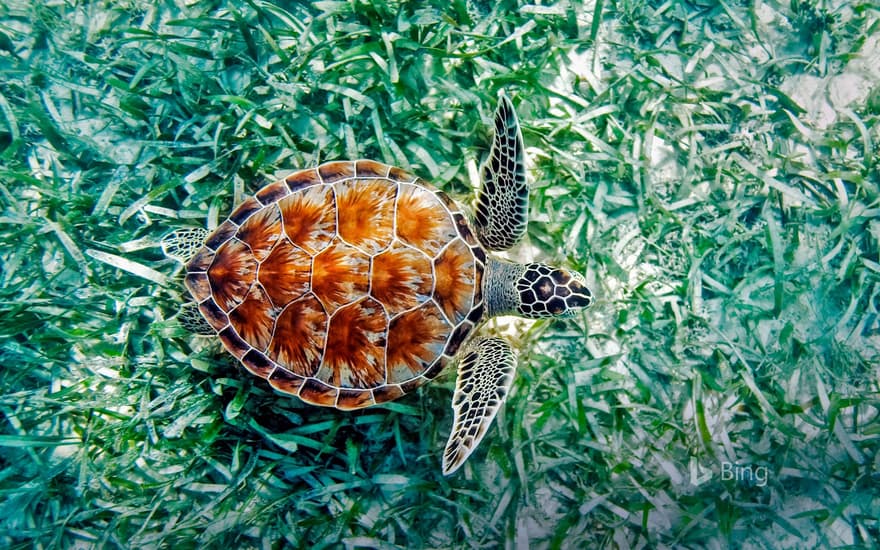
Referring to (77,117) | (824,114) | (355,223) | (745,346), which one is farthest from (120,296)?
(824,114)

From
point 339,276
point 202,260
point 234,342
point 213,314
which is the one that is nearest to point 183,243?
point 202,260

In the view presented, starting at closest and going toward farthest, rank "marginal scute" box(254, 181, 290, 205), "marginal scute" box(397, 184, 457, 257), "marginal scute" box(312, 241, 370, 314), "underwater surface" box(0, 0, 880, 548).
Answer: "marginal scute" box(312, 241, 370, 314), "marginal scute" box(397, 184, 457, 257), "marginal scute" box(254, 181, 290, 205), "underwater surface" box(0, 0, 880, 548)

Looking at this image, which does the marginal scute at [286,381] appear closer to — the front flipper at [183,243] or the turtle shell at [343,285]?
the turtle shell at [343,285]

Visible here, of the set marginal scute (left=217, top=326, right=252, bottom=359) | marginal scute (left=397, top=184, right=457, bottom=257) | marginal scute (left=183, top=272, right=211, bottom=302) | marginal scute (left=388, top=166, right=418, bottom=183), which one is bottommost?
marginal scute (left=217, top=326, right=252, bottom=359)

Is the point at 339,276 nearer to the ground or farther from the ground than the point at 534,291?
farther from the ground

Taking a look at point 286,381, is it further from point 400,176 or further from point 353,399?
point 400,176

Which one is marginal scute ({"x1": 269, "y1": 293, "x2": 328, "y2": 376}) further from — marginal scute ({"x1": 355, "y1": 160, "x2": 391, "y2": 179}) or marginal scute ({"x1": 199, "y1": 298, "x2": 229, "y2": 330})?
marginal scute ({"x1": 355, "y1": 160, "x2": 391, "y2": 179})

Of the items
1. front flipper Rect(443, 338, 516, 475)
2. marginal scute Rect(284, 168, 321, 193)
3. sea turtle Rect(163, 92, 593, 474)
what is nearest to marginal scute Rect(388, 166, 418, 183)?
sea turtle Rect(163, 92, 593, 474)
